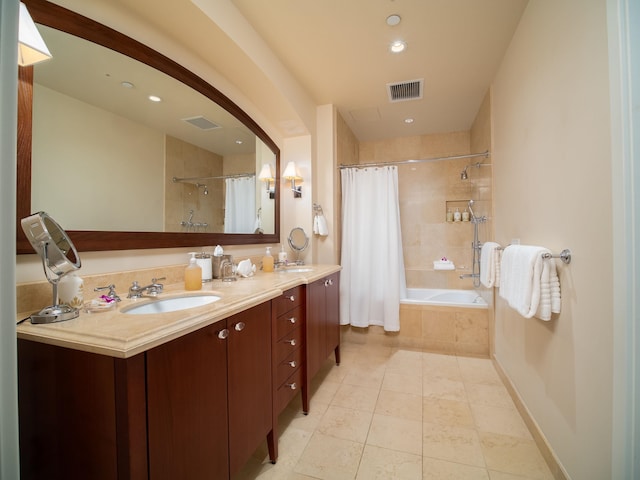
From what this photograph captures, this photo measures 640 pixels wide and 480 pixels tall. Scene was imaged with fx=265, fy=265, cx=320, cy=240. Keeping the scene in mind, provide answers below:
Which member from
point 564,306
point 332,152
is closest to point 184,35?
point 332,152

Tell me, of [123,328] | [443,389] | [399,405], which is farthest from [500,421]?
[123,328]

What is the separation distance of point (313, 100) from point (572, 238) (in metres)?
2.30

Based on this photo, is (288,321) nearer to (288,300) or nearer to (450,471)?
(288,300)

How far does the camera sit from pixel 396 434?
1.50m

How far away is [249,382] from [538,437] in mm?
1537

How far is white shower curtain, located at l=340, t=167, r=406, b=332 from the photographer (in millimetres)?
2705

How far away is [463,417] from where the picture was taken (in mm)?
1639

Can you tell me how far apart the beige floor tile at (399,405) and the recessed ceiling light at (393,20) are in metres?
2.45

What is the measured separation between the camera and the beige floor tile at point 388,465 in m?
1.23

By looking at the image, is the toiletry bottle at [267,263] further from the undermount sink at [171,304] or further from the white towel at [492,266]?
the white towel at [492,266]

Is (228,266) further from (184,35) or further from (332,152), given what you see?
(332,152)

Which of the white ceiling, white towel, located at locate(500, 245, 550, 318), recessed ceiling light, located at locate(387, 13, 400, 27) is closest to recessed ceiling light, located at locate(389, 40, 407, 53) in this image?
the white ceiling

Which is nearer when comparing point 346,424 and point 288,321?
point 288,321

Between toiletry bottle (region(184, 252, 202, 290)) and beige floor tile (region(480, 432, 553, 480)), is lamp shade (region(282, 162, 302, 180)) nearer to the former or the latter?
toiletry bottle (region(184, 252, 202, 290))
